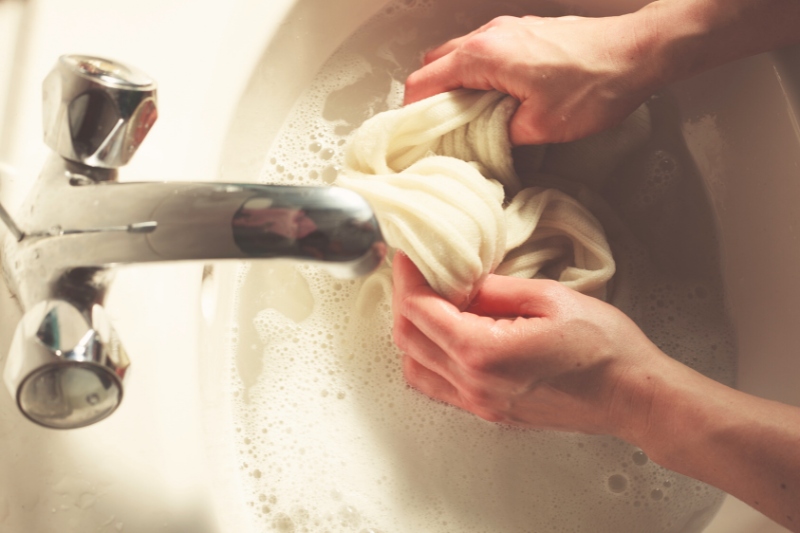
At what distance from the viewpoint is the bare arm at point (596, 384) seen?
1.65ft

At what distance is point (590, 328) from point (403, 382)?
0.22m

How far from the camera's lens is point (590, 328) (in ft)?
1.78

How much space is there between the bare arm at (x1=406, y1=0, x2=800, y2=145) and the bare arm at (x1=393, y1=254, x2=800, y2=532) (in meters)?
0.18

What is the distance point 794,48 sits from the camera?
64 cm

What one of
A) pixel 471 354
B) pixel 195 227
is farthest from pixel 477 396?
pixel 195 227

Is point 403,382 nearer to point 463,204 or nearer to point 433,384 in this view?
point 433,384

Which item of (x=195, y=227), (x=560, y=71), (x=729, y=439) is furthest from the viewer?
(x=560, y=71)

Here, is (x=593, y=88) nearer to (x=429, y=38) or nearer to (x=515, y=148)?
(x=515, y=148)

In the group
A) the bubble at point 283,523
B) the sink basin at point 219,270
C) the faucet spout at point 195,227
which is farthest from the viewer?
the bubble at point 283,523

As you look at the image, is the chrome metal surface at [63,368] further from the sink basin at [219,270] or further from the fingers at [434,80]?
the fingers at [434,80]

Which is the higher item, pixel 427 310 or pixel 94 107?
pixel 94 107

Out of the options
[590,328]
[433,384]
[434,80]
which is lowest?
[433,384]

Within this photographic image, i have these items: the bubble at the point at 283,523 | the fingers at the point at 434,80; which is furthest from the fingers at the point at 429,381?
the fingers at the point at 434,80

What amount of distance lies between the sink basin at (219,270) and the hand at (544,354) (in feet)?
0.51
